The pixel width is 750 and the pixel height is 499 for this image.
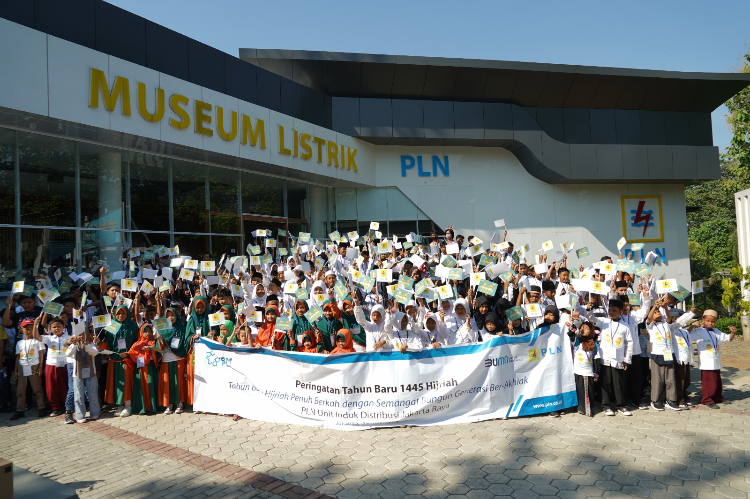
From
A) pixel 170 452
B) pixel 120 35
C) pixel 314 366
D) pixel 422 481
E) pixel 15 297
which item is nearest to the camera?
pixel 422 481

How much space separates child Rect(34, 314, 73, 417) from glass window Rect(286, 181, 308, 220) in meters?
10.6

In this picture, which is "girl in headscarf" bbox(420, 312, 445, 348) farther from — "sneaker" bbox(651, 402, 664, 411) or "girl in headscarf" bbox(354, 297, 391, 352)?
"sneaker" bbox(651, 402, 664, 411)

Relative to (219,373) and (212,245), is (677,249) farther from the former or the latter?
(219,373)

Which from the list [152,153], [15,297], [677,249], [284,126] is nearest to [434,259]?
[284,126]

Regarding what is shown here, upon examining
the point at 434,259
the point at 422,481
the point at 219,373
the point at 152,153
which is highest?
the point at 152,153

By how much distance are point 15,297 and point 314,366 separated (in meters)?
6.13

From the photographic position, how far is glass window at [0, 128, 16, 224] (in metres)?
10.9

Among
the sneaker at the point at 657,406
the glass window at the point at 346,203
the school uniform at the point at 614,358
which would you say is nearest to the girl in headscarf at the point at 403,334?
the school uniform at the point at 614,358

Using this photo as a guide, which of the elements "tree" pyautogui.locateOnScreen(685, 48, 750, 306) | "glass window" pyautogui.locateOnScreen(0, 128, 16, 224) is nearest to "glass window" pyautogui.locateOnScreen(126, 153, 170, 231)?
"glass window" pyautogui.locateOnScreen(0, 128, 16, 224)

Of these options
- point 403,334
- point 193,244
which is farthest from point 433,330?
point 193,244

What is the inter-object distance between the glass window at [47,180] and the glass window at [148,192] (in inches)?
58.9

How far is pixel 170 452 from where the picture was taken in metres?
6.48

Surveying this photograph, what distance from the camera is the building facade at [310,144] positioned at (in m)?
11.1

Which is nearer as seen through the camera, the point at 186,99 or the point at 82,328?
the point at 82,328
